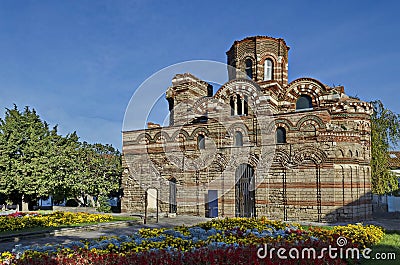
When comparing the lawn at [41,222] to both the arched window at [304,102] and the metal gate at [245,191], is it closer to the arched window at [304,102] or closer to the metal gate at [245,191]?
the metal gate at [245,191]

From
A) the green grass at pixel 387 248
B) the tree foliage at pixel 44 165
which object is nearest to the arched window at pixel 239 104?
the tree foliage at pixel 44 165

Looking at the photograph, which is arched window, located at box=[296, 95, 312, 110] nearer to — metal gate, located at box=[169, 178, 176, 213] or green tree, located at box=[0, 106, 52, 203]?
metal gate, located at box=[169, 178, 176, 213]

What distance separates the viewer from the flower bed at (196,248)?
626 cm

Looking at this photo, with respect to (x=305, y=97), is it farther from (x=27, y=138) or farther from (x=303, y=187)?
(x=27, y=138)

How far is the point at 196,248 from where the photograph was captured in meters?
8.37

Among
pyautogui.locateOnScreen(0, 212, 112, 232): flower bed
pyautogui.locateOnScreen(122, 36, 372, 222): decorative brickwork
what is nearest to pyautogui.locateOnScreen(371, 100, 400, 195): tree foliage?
pyautogui.locateOnScreen(122, 36, 372, 222): decorative brickwork

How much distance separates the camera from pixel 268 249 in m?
7.48

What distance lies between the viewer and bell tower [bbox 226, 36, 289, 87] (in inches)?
1011

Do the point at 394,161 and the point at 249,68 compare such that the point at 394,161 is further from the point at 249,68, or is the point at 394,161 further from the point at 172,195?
the point at 172,195

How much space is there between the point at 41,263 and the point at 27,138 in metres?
19.7

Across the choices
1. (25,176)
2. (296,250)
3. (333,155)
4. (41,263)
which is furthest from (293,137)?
(25,176)

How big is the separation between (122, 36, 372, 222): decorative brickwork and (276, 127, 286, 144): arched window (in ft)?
0.21

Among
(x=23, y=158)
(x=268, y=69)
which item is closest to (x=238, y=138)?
(x=268, y=69)

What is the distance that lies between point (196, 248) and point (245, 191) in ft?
40.3
